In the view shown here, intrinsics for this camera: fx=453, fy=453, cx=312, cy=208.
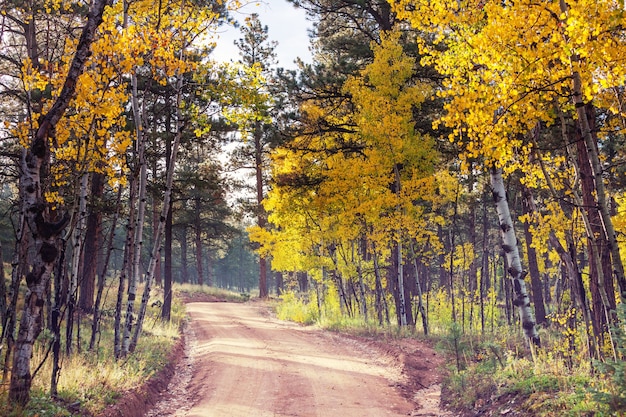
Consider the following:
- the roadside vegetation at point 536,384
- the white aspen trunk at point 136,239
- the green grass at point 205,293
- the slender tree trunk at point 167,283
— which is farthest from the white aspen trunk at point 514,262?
the green grass at point 205,293

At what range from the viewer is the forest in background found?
5699mm

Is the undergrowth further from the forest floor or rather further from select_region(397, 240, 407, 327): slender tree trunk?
select_region(397, 240, 407, 327): slender tree trunk

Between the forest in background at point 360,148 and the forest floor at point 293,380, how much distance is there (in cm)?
107

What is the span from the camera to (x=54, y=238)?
5.68m

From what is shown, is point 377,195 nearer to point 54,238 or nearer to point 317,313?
point 317,313

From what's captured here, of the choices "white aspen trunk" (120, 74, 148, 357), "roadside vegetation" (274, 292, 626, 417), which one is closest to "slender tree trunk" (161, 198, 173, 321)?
"white aspen trunk" (120, 74, 148, 357)

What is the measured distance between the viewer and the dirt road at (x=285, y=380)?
24.6 ft

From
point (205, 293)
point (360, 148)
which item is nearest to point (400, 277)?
point (360, 148)

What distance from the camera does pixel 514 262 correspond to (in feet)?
29.1

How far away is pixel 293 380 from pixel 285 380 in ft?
0.54

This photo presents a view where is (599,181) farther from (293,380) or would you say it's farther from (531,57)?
(293,380)

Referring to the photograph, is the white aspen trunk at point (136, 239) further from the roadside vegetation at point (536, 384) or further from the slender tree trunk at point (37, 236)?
the roadside vegetation at point (536, 384)

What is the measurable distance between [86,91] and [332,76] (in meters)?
9.26

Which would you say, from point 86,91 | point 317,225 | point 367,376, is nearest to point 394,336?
point 367,376
